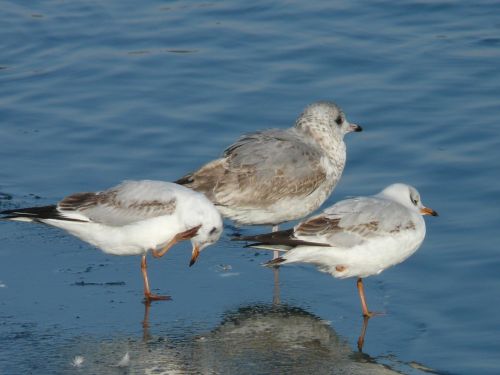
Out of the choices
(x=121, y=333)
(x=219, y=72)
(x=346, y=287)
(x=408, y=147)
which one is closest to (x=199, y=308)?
(x=121, y=333)

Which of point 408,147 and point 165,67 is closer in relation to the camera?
point 408,147

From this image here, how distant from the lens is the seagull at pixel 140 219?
8.25 metres

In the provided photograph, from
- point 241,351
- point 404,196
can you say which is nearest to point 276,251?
point 404,196

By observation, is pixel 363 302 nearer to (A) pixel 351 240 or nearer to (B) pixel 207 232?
(A) pixel 351 240

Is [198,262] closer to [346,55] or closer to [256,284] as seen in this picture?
[256,284]

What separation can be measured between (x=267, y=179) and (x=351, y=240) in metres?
1.62

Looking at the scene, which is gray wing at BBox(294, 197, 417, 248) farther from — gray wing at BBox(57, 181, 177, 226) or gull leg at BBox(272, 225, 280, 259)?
gull leg at BBox(272, 225, 280, 259)

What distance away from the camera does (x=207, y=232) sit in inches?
324

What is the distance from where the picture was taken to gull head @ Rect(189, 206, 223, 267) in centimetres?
823

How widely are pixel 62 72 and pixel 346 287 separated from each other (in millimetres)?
6781

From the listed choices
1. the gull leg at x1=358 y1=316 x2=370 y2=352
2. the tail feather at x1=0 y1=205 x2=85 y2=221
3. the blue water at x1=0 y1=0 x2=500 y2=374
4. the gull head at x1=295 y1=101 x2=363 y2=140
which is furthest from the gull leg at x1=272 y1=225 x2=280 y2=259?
the tail feather at x1=0 y1=205 x2=85 y2=221

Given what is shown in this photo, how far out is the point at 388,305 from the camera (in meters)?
8.25

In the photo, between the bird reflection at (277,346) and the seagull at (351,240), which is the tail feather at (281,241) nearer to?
the seagull at (351,240)

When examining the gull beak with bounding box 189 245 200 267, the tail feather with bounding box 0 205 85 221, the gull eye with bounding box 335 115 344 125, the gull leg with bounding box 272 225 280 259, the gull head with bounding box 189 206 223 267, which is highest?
the gull eye with bounding box 335 115 344 125
